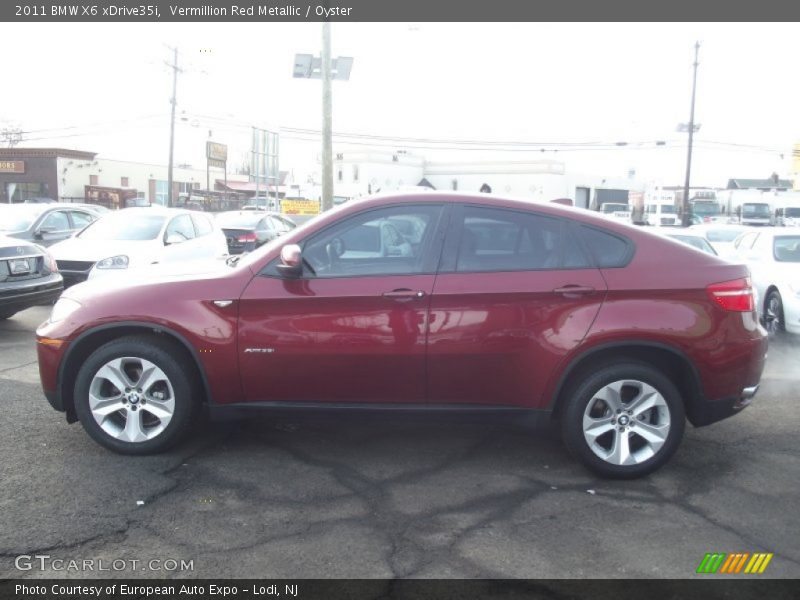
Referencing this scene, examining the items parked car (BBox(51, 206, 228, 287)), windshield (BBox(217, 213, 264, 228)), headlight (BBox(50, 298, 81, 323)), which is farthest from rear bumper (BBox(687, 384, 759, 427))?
windshield (BBox(217, 213, 264, 228))

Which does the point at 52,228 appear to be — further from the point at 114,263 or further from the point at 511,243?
the point at 511,243

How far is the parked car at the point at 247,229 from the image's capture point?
14820 mm

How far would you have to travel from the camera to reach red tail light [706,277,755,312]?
4184 millimetres

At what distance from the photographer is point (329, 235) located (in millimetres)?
4383

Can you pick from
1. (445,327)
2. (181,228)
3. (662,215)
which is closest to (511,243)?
(445,327)

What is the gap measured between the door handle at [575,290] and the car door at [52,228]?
1029 centimetres

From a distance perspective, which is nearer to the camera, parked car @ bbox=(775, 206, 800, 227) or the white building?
parked car @ bbox=(775, 206, 800, 227)

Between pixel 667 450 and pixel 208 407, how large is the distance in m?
2.88

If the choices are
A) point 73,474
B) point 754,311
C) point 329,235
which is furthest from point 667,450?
point 73,474

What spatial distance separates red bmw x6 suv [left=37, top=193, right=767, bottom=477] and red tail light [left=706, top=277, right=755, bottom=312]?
12mm

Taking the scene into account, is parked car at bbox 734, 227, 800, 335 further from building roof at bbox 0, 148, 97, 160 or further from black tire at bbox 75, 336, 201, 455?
building roof at bbox 0, 148, 97, 160

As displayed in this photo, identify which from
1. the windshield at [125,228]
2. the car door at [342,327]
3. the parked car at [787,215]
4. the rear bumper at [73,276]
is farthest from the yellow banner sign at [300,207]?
the parked car at [787,215]
